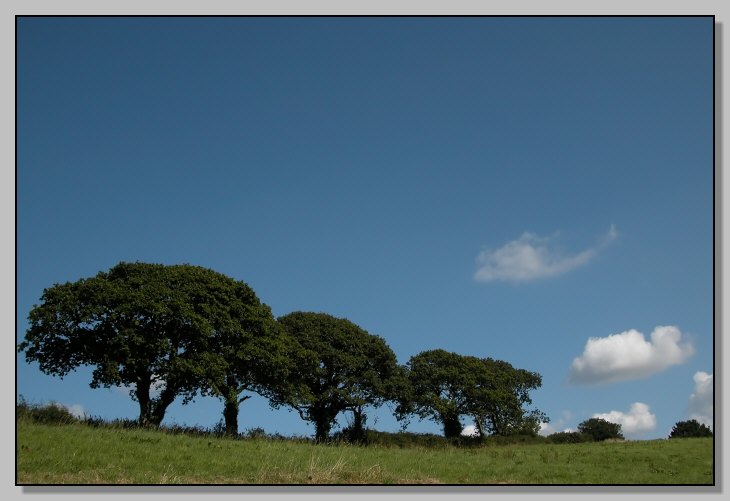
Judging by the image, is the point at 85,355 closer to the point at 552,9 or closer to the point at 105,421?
the point at 105,421

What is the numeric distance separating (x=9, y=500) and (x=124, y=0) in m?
12.6

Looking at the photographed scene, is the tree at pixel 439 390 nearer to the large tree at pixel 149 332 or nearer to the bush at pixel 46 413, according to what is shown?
the large tree at pixel 149 332

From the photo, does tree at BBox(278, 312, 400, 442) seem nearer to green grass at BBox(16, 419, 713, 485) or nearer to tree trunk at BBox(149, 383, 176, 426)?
tree trunk at BBox(149, 383, 176, 426)

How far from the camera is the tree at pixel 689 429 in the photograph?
39.5 metres

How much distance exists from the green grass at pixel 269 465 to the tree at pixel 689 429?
13.5 meters

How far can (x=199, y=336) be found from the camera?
108 ft

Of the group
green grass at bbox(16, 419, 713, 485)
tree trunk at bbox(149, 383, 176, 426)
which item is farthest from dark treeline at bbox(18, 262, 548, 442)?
green grass at bbox(16, 419, 713, 485)

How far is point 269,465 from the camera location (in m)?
19.2

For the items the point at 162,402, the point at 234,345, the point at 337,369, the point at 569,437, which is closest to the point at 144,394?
the point at 162,402

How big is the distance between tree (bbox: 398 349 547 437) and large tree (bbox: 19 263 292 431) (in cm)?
1590

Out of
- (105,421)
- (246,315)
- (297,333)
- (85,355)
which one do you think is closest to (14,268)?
(105,421)

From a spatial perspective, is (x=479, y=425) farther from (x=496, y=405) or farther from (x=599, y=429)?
(x=599, y=429)

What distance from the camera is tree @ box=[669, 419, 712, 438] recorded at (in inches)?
1554

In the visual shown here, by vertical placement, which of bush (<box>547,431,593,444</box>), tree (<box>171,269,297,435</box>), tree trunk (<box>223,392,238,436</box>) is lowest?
bush (<box>547,431,593,444</box>)
